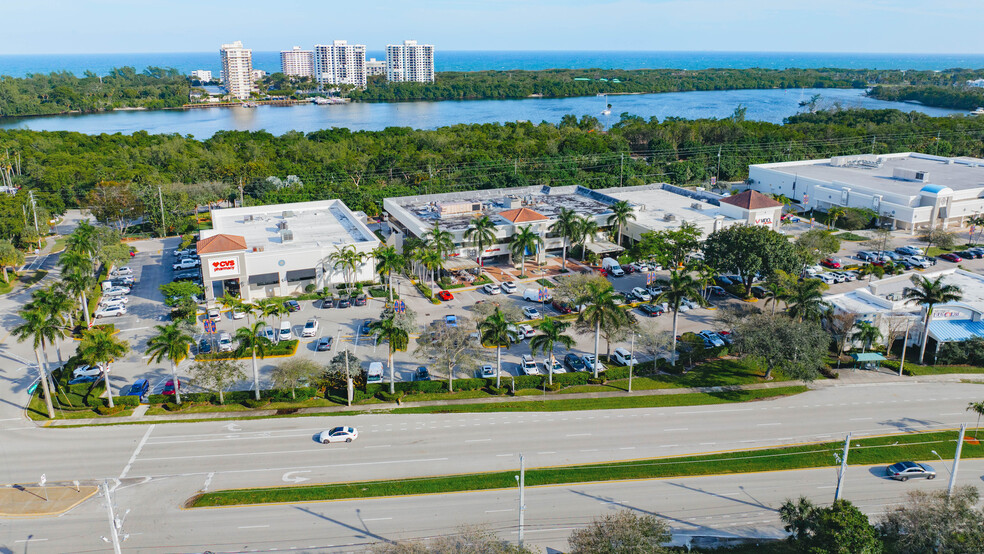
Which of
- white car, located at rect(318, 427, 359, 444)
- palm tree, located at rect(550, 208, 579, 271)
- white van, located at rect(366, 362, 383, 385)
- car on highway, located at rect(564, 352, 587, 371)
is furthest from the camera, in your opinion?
palm tree, located at rect(550, 208, 579, 271)

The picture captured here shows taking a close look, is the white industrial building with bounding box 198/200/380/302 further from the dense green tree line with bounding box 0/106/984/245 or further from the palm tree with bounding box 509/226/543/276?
the dense green tree line with bounding box 0/106/984/245

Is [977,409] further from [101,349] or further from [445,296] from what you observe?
[101,349]

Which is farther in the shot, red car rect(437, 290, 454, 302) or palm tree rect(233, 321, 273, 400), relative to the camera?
red car rect(437, 290, 454, 302)

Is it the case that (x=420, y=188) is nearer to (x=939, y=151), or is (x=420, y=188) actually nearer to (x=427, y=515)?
(x=427, y=515)

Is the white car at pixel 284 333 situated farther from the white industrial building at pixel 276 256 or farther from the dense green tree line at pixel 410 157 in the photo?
the dense green tree line at pixel 410 157

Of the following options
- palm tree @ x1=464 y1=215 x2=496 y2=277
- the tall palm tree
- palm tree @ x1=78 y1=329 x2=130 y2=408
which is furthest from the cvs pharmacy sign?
palm tree @ x1=464 y1=215 x2=496 y2=277

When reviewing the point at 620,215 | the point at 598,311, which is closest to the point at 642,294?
the point at 620,215

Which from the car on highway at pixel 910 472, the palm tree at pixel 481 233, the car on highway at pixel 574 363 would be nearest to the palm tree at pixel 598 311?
the car on highway at pixel 574 363

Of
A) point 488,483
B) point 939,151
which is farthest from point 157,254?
point 939,151
